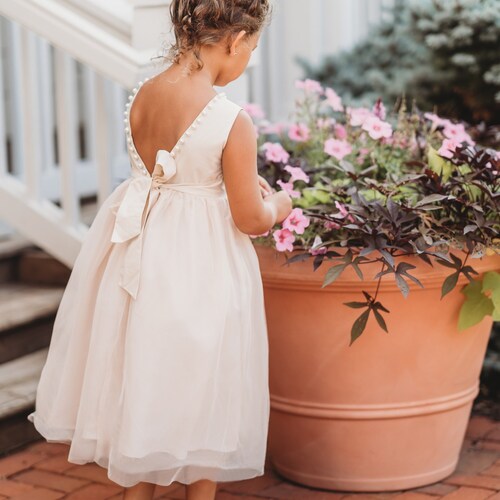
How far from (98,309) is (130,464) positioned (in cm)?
42

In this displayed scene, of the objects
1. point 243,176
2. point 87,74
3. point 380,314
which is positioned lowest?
point 87,74

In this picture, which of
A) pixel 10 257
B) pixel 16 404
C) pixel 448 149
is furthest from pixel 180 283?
pixel 10 257

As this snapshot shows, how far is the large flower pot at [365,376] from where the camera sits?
306 centimetres

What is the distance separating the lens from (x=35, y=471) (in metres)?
3.39

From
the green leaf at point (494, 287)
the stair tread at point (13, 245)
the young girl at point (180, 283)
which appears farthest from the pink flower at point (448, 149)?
the stair tread at point (13, 245)

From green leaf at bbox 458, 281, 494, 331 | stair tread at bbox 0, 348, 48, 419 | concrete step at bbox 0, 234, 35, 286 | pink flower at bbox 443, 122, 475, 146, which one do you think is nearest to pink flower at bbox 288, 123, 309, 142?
pink flower at bbox 443, 122, 475, 146

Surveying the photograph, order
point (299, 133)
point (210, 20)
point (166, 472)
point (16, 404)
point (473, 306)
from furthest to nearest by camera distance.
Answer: point (299, 133), point (16, 404), point (473, 306), point (166, 472), point (210, 20)

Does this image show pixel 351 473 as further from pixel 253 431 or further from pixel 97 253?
pixel 97 253

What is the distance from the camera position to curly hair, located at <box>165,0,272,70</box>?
2574 millimetres

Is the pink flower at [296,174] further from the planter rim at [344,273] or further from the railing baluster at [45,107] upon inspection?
the railing baluster at [45,107]

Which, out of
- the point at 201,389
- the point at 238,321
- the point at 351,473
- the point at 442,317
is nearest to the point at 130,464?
the point at 201,389

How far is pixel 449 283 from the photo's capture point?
294 cm

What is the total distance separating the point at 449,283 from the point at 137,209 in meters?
0.95

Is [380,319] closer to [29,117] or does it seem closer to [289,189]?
[289,189]
